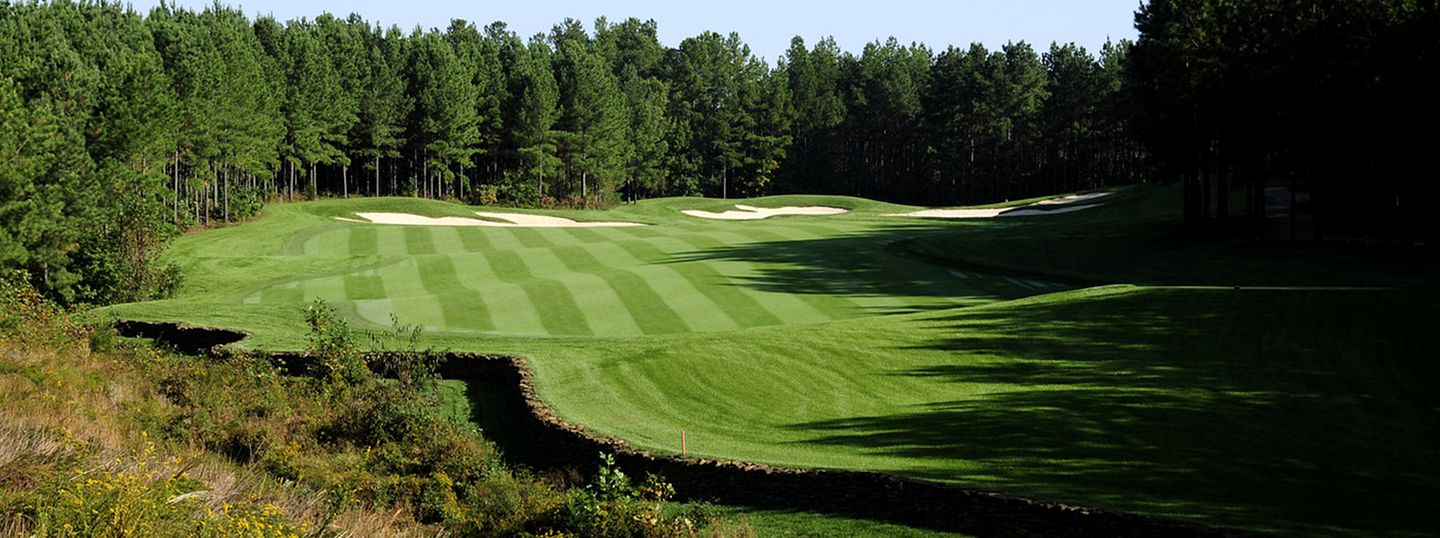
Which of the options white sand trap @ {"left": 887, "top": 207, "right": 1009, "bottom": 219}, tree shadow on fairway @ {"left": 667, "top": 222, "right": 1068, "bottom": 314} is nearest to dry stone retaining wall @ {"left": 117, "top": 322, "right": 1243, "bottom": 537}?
tree shadow on fairway @ {"left": 667, "top": 222, "right": 1068, "bottom": 314}

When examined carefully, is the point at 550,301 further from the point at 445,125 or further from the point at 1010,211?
the point at 445,125

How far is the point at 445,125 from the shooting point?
343ft

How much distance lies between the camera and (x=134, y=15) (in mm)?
121125

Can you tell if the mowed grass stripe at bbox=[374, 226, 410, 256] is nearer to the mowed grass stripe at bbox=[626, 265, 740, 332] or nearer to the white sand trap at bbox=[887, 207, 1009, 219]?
the mowed grass stripe at bbox=[626, 265, 740, 332]

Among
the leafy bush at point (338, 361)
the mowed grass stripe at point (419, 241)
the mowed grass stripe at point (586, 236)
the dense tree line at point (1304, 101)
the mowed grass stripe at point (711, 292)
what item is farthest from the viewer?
the mowed grass stripe at point (586, 236)

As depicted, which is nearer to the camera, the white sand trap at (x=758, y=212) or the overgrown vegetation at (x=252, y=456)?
the overgrown vegetation at (x=252, y=456)

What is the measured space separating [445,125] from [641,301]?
240ft

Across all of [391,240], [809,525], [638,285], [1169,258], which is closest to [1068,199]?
[1169,258]

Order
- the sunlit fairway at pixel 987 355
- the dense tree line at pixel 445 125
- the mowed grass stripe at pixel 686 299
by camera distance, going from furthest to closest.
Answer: the dense tree line at pixel 445 125, the mowed grass stripe at pixel 686 299, the sunlit fairway at pixel 987 355

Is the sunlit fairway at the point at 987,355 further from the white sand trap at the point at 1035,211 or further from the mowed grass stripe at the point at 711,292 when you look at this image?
the white sand trap at the point at 1035,211

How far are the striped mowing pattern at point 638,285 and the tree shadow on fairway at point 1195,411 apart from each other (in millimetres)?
8163

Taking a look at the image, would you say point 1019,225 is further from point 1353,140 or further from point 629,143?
point 629,143

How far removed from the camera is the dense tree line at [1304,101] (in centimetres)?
4016

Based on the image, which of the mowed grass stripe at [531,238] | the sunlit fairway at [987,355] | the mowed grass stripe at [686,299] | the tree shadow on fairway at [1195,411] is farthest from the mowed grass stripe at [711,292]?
the mowed grass stripe at [531,238]
